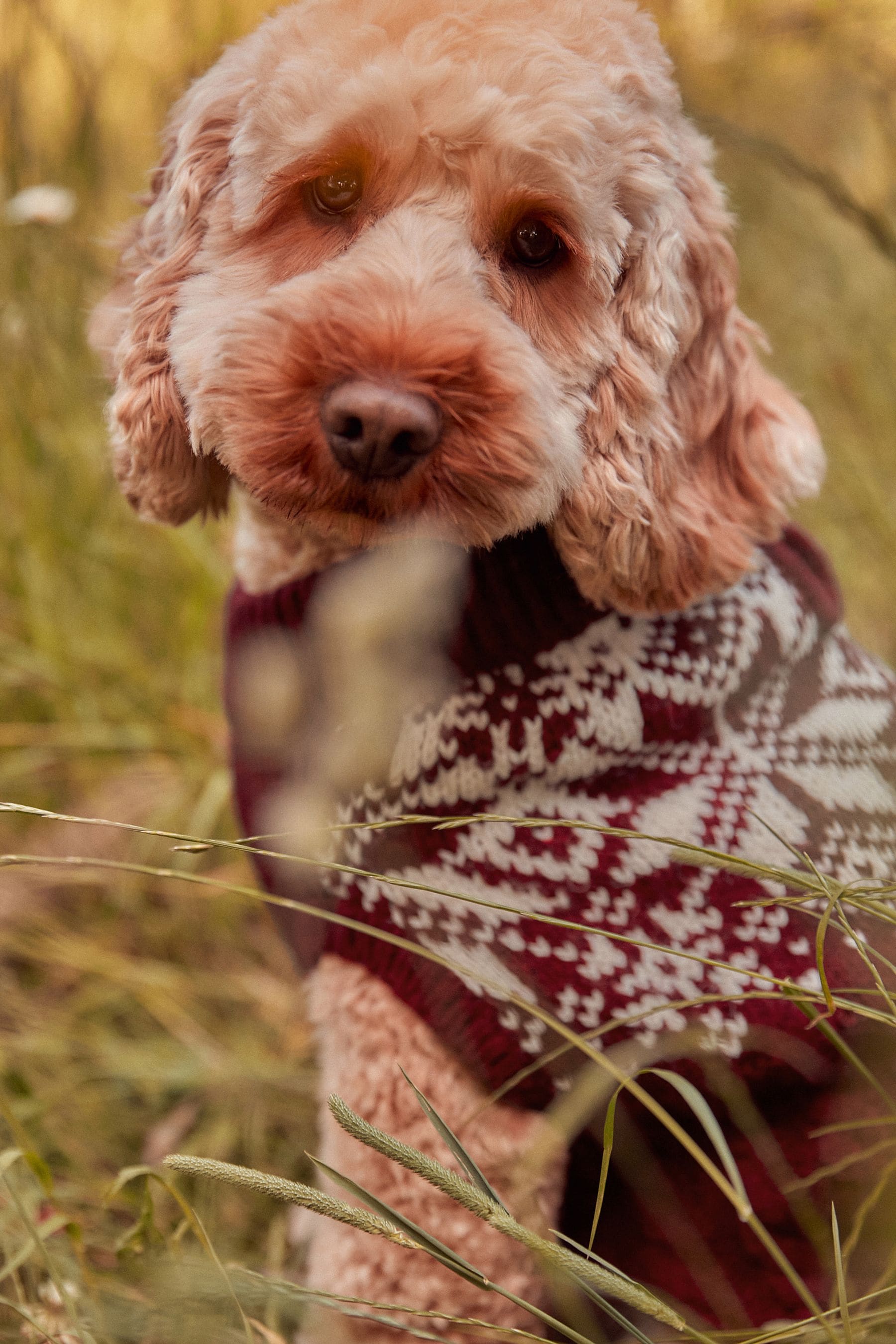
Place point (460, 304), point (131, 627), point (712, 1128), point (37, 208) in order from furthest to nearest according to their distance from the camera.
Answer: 1. point (131, 627)
2. point (37, 208)
3. point (460, 304)
4. point (712, 1128)

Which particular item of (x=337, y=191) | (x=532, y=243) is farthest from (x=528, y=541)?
(x=337, y=191)

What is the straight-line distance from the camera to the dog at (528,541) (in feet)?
3.68

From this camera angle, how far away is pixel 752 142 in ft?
5.08

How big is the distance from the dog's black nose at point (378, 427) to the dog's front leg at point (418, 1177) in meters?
0.60

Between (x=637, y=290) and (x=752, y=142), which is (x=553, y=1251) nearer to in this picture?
(x=637, y=290)

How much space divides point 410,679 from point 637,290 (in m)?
0.52

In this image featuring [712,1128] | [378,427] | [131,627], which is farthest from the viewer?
[131,627]

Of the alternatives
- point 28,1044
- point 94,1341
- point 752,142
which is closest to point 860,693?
point 752,142

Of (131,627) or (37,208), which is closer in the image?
(37,208)

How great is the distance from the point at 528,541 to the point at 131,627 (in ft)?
4.52

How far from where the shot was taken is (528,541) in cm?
129

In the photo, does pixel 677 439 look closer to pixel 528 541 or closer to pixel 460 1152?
pixel 528 541

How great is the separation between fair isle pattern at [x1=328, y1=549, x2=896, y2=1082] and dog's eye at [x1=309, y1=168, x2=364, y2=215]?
56 centimetres

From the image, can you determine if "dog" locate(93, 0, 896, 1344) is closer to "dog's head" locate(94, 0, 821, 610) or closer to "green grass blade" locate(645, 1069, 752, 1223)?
"dog's head" locate(94, 0, 821, 610)
